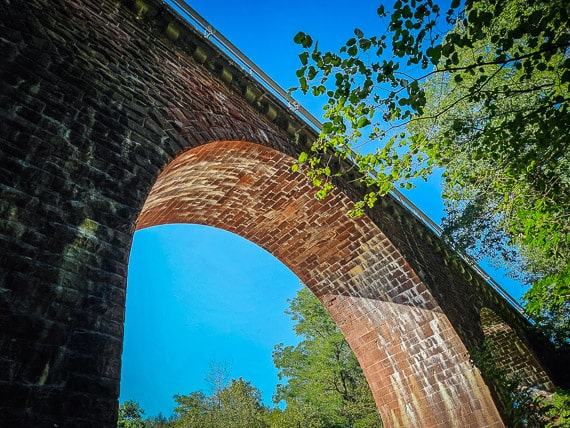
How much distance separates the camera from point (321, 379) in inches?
686

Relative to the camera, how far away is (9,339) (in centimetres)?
245

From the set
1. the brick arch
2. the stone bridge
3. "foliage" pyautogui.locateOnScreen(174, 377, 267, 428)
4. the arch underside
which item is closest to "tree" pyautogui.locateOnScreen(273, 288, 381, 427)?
"foliage" pyautogui.locateOnScreen(174, 377, 267, 428)

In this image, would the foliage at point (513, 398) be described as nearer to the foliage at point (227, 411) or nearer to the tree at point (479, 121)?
the tree at point (479, 121)

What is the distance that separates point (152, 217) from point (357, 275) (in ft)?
15.7

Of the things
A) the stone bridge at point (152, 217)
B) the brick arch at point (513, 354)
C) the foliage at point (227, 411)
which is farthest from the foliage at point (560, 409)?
the foliage at point (227, 411)

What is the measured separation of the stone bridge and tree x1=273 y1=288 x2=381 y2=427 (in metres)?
6.56

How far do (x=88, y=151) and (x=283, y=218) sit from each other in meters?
5.06

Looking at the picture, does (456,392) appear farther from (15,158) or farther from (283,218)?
(15,158)

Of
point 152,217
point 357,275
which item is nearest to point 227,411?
point 357,275

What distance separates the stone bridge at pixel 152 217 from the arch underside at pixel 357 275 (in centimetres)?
3

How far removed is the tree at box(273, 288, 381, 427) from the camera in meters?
15.2

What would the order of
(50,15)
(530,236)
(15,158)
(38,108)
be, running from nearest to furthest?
(15,158)
(38,108)
(50,15)
(530,236)

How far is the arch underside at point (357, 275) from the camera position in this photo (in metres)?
7.26

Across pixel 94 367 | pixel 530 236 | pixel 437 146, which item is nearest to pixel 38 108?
pixel 94 367
